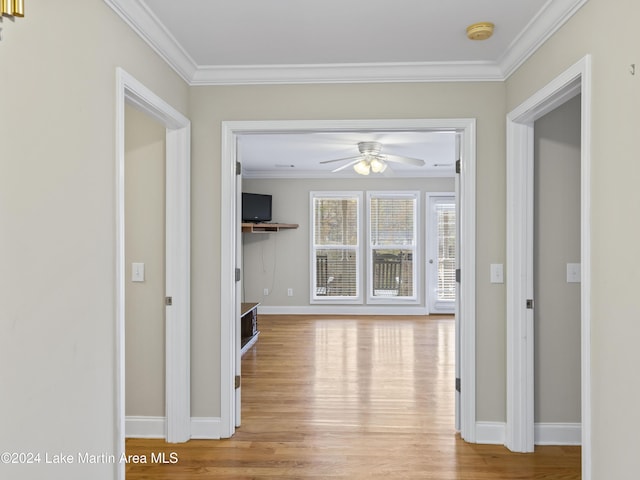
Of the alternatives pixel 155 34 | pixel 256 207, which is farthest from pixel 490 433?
pixel 256 207

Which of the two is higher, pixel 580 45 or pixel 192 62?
pixel 192 62

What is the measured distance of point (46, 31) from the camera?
145cm

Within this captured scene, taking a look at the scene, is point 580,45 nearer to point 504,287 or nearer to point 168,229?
point 504,287

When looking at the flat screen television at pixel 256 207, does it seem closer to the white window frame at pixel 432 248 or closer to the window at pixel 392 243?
the window at pixel 392 243

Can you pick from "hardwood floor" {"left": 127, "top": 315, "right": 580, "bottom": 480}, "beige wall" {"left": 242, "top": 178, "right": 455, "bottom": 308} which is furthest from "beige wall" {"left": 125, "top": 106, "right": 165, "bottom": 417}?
"beige wall" {"left": 242, "top": 178, "right": 455, "bottom": 308}

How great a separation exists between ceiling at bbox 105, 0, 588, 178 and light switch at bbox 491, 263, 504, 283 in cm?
121

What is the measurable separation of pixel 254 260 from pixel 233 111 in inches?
187

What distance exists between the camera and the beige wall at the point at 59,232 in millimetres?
1310

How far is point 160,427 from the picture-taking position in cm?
278

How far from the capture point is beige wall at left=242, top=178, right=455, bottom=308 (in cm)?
732

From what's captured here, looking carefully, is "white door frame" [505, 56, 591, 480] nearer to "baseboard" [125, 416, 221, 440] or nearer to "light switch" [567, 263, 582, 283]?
"light switch" [567, 263, 582, 283]

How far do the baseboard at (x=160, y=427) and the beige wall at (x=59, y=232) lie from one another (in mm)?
982

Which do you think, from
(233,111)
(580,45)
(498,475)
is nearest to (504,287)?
(498,475)

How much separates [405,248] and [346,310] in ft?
4.93
